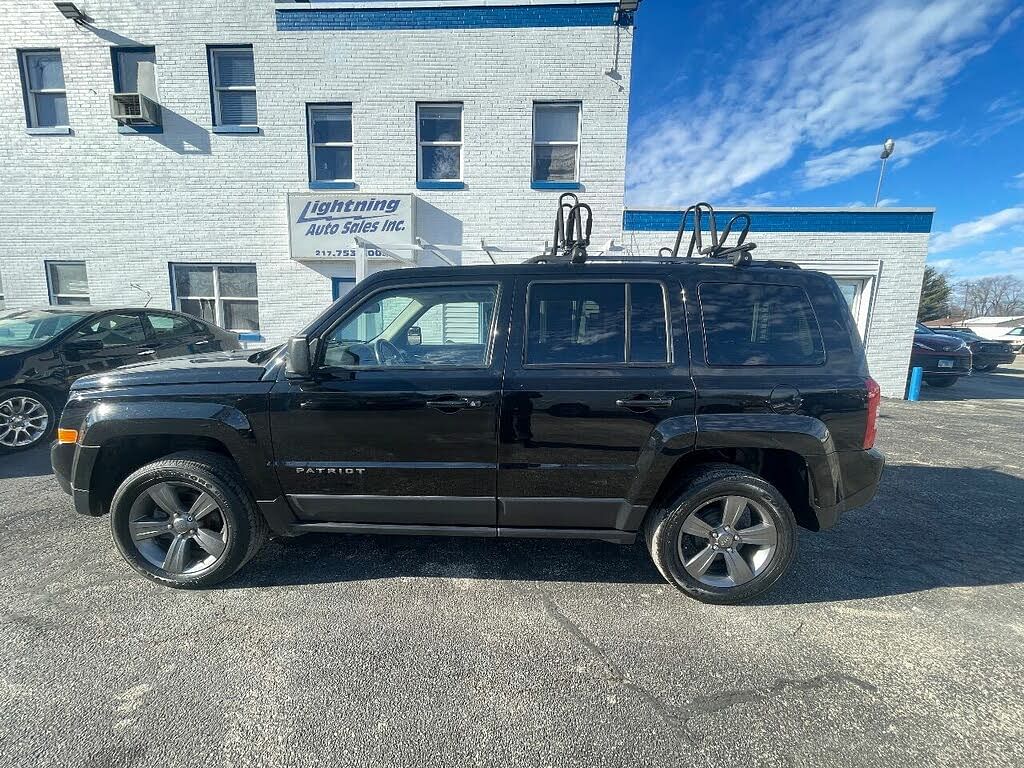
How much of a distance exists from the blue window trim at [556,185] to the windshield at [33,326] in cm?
711

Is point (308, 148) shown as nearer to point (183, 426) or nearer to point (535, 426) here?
point (183, 426)

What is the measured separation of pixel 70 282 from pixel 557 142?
1033 centimetres

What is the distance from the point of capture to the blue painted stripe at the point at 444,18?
7848mm

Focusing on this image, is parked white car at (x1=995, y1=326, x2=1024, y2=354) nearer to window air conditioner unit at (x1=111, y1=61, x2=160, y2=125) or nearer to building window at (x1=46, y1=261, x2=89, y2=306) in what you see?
window air conditioner unit at (x1=111, y1=61, x2=160, y2=125)

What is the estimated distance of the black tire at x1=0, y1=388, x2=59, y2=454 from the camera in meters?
4.62

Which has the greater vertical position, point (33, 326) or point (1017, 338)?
point (33, 326)

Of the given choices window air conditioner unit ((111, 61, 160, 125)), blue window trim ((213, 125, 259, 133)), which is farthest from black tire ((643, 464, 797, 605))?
window air conditioner unit ((111, 61, 160, 125))

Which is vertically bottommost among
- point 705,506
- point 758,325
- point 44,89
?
point 705,506

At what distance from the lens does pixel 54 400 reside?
488 centimetres

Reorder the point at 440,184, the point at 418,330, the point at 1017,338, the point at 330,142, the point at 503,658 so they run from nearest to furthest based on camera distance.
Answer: the point at 503,658 < the point at 418,330 < the point at 440,184 < the point at 330,142 < the point at 1017,338

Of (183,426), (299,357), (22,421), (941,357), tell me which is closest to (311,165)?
(22,421)

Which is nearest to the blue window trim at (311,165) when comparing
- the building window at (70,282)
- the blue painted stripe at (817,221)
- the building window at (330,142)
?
the building window at (330,142)

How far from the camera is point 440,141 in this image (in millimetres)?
8367

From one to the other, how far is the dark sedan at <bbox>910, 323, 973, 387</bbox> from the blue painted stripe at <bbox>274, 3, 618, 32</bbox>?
9.46 m
